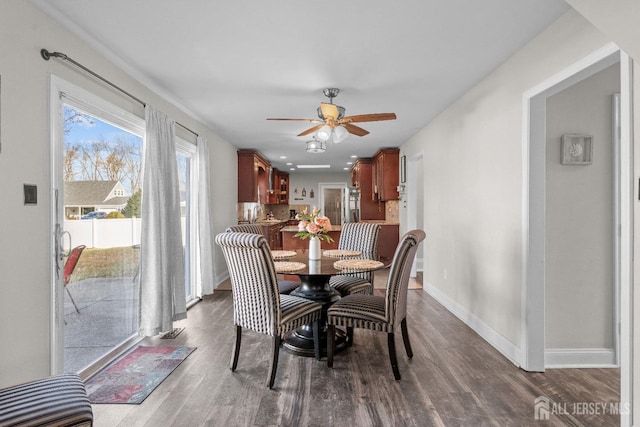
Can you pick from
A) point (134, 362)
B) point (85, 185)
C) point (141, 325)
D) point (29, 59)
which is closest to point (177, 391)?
point (134, 362)

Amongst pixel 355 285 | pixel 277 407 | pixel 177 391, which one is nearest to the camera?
pixel 277 407

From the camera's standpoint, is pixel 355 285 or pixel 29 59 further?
pixel 355 285

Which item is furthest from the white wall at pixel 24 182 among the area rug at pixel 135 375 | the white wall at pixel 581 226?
the white wall at pixel 581 226

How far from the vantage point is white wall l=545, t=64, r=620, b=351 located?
272 cm

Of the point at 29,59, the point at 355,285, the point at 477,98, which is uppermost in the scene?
the point at 477,98

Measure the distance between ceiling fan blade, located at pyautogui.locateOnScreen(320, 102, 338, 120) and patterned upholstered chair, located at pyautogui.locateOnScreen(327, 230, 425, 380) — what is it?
141cm

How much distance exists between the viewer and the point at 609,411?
7.04ft

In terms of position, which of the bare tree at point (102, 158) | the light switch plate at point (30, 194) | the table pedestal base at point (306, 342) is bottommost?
the table pedestal base at point (306, 342)

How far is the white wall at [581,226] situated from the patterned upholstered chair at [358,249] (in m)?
1.59

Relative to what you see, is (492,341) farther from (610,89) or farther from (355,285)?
(610,89)

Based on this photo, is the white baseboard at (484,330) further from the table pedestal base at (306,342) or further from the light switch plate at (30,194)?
the light switch plate at (30,194)

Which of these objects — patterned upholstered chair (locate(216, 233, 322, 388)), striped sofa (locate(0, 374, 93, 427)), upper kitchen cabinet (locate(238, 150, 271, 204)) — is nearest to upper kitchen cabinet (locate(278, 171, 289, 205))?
upper kitchen cabinet (locate(238, 150, 271, 204))

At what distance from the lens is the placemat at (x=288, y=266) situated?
2771 millimetres

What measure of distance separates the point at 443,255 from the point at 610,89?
2443mm
